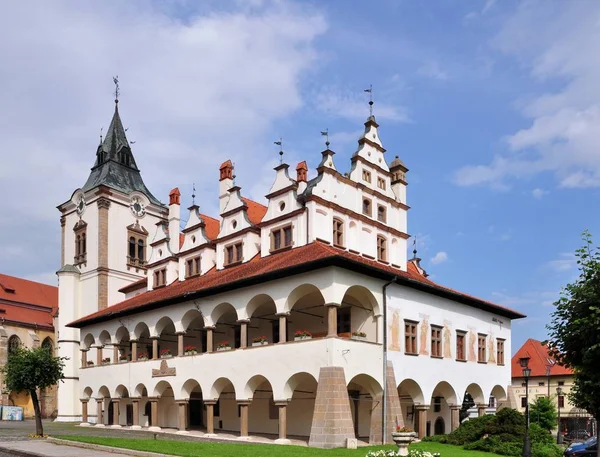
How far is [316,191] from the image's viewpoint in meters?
32.9

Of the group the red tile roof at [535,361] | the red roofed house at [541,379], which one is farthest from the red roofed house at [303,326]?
the red tile roof at [535,361]

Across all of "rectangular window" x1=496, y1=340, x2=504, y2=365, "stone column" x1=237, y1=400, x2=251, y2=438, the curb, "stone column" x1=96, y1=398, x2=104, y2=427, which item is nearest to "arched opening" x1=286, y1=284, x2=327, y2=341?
"stone column" x1=237, y1=400, x2=251, y2=438

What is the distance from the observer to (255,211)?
41.2 m

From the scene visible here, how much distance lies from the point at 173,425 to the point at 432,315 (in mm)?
17632

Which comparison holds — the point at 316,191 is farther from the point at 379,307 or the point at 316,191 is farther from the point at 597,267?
the point at 597,267

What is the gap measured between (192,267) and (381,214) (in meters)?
12.3

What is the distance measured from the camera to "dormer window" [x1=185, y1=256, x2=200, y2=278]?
40281 mm

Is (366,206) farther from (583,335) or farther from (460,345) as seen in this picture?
(583,335)

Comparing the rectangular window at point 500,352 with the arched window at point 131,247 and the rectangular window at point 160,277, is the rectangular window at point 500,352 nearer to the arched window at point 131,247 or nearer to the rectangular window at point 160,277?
the rectangular window at point 160,277

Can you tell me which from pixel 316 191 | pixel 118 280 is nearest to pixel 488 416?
pixel 316 191

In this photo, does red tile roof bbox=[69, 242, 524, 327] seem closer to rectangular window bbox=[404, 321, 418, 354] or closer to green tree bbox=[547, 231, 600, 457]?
rectangular window bbox=[404, 321, 418, 354]

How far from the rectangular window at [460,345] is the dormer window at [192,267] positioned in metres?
15.7

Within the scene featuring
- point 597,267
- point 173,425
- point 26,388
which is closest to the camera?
point 597,267

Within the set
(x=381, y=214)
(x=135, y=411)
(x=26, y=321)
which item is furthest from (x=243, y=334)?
(x=26, y=321)
